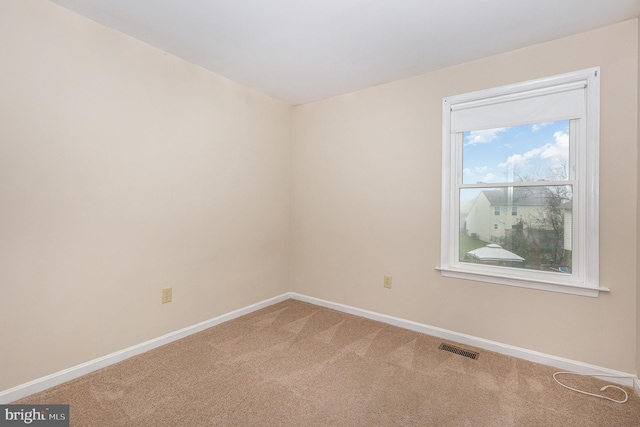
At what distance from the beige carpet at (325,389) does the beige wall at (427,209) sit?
313 millimetres

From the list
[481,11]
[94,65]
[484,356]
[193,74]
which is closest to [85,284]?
[94,65]

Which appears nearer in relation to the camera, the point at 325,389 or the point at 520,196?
the point at 325,389

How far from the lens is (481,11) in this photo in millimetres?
1792

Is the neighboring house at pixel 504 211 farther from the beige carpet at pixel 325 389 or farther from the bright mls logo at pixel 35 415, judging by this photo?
the bright mls logo at pixel 35 415

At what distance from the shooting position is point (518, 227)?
91.4 inches

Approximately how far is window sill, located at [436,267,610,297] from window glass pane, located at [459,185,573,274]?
0.14 metres

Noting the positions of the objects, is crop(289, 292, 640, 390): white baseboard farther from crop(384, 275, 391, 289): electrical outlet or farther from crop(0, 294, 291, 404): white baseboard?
crop(0, 294, 291, 404): white baseboard

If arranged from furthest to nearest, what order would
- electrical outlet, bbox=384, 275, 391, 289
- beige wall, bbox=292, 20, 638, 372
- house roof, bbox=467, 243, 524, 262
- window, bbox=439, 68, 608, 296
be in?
1. electrical outlet, bbox=384, 275, 391, 289
2. house roof, bbox=467, 243, 524, 262
3. window, bbox=439, 68, 608, 296
4. beige wall, bbox=292, 20, 638, 372

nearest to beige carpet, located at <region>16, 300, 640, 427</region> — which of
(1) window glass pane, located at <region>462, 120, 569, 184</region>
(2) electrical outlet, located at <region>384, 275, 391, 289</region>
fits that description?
(2) electrical outlet, located at <region>384, 275, 391, 289</region>

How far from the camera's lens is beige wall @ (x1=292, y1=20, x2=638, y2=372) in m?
1.90

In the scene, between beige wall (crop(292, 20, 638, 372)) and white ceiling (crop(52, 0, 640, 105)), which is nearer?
white ceiling (crop(52, 0, 640, 105))

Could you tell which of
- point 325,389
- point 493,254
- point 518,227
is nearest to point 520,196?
point 518,227

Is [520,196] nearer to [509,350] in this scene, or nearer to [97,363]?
[509,350]

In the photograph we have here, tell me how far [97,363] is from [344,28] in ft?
9.22
